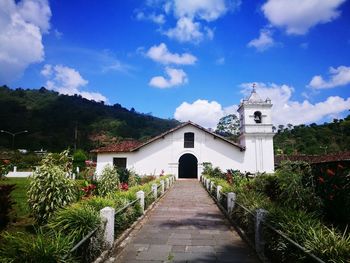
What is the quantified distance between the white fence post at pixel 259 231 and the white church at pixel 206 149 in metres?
23.6

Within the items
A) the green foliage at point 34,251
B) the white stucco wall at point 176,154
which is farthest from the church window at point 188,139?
the green foliage at point 34,251

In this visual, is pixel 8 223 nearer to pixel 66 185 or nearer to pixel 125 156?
pixel 66 185

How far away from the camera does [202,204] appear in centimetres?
1362

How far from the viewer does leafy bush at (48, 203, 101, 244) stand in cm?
550

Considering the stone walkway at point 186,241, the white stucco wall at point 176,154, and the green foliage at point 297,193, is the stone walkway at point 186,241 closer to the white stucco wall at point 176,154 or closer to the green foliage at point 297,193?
the green foliage at point 297,193

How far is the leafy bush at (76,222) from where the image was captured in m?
5.50

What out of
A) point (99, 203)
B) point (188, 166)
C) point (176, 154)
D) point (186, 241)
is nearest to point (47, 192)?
point (99, 203)

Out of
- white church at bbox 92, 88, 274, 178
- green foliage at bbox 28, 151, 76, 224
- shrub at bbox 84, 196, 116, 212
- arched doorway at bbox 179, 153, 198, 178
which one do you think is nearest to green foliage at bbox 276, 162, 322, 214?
shrub at bbox 84, 196, 116, 212

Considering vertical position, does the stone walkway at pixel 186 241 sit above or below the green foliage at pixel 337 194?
below

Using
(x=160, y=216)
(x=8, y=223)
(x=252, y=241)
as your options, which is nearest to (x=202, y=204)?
(x=160, y=216)

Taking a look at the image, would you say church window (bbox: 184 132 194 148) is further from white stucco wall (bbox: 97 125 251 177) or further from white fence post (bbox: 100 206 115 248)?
white fence post (bbox: 100 206 115 248)

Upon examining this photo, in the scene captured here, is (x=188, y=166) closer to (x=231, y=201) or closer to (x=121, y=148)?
(x=121, y=148)

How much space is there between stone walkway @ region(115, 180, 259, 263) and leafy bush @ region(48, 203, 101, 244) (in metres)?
0.93

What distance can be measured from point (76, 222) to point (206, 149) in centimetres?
2564
